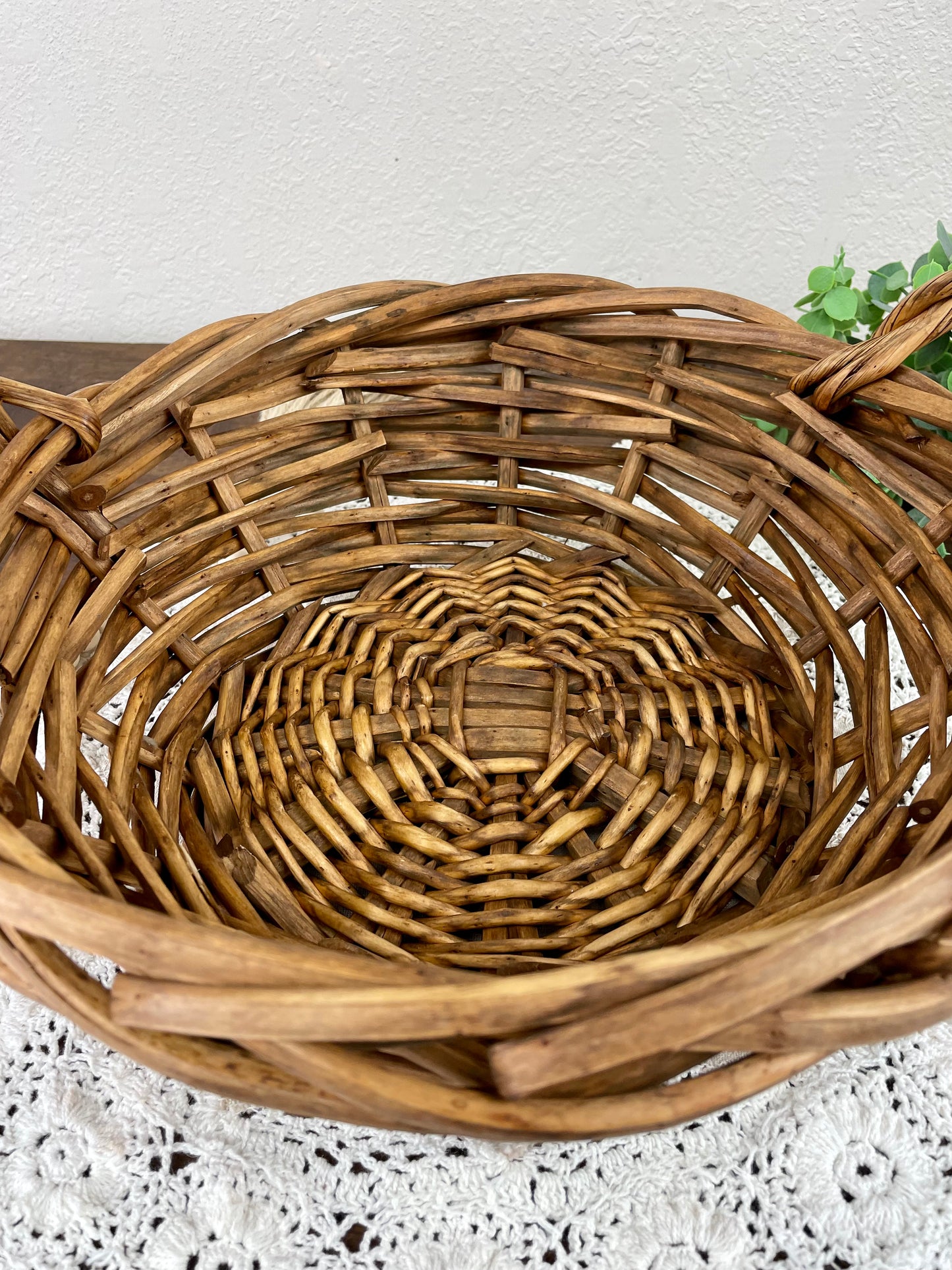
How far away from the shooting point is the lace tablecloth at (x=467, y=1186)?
0.45 metres

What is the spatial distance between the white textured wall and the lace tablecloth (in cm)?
93

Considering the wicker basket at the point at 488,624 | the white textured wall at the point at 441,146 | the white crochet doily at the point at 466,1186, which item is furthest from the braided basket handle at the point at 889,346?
the white textured wall at the point at 441,146

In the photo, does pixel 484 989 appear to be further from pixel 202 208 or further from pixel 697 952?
pixel 202 208

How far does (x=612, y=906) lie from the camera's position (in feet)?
1.95

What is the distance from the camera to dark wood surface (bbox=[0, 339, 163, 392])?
110 centimetres

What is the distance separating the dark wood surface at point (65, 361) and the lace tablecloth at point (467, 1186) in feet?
2.58

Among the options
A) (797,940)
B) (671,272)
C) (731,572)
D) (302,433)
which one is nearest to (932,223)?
(671,272)

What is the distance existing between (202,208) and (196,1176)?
3.23 feet

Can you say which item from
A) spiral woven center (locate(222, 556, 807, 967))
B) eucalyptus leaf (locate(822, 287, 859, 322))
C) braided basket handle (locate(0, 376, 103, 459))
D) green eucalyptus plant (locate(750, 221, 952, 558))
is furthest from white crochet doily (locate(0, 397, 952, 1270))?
eucalyptus leaf (locate(822, 287, 859, 322))

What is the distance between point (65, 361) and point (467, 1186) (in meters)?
0.96

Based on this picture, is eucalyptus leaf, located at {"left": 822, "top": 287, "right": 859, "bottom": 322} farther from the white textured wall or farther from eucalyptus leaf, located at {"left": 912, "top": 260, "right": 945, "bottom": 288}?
the white textured wall

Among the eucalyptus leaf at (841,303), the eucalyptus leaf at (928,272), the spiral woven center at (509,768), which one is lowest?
the spiral woven center at (509,768)

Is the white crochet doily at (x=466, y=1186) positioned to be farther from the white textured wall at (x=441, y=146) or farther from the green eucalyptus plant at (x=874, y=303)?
the white textured wall at (x=441, y=146)

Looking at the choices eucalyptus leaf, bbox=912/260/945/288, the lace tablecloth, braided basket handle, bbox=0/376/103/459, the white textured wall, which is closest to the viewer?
the lace tablecloth
